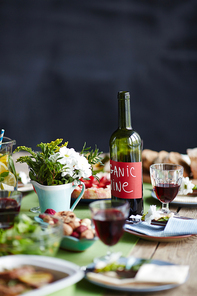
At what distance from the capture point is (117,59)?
4004 millimetres

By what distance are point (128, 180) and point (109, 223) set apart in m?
0.33

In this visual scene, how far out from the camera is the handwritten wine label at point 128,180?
103 centimetres

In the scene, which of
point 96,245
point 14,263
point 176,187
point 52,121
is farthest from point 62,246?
point 52,121

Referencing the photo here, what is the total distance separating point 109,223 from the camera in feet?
2.33

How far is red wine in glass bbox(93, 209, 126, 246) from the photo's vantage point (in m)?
0.71

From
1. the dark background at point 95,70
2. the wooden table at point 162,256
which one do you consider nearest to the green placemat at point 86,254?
the wooden table at point 162,256

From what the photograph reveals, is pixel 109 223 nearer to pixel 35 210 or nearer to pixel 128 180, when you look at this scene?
pixel 128 180

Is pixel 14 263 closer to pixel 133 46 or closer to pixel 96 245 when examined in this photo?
pixel 96 245

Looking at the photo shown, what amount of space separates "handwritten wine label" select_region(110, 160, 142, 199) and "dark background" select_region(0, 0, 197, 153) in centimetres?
291

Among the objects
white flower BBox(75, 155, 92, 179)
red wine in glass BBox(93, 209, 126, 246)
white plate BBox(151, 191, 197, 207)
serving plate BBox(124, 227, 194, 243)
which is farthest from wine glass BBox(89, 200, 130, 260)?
white plate BBox(151, 191, 197, 207)

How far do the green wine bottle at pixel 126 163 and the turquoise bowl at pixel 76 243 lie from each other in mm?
255

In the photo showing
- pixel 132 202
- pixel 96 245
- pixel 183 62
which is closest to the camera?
pixel 96 245

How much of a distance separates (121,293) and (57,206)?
0.46m

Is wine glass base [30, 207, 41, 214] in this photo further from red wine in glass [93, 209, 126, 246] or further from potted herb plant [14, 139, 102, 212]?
red wine in glass [93, 209, 126, 246]
